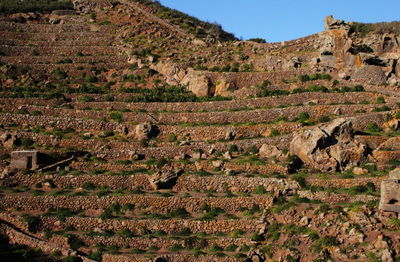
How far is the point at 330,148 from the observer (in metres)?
52.4

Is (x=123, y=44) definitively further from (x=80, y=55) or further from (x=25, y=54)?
(x=25, y=54)

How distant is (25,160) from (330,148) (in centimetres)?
2195

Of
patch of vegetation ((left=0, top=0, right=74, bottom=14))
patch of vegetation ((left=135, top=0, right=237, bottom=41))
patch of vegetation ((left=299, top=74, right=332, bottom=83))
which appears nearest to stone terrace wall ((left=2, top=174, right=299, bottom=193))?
patch of vegetation ((left=299, top=74, right=332, bottom=83))

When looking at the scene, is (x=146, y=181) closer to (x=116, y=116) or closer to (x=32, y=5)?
(x=116, y=116)

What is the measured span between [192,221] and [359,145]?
1373cm

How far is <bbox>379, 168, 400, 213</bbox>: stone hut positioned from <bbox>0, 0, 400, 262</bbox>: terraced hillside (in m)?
0.15

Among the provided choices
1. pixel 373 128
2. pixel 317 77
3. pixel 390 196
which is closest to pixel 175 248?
pixel 390 196

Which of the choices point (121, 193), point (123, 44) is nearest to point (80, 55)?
point (123, 44)

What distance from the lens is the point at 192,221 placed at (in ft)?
156

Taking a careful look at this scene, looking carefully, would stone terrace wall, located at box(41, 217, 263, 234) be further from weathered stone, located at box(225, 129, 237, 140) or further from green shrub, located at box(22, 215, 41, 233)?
weathered stone, located at box(225, 129, 237, 140)

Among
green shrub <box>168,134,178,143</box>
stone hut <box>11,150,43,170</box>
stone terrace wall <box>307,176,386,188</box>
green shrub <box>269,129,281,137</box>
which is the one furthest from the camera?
green shrub <box>168,134,178,143</box>

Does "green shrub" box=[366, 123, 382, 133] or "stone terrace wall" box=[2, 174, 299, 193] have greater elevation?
"green shrub" box=[366, 123, 382, 133]

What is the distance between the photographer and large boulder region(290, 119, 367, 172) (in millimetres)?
51875

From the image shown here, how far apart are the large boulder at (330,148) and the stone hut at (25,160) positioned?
18.9 m
